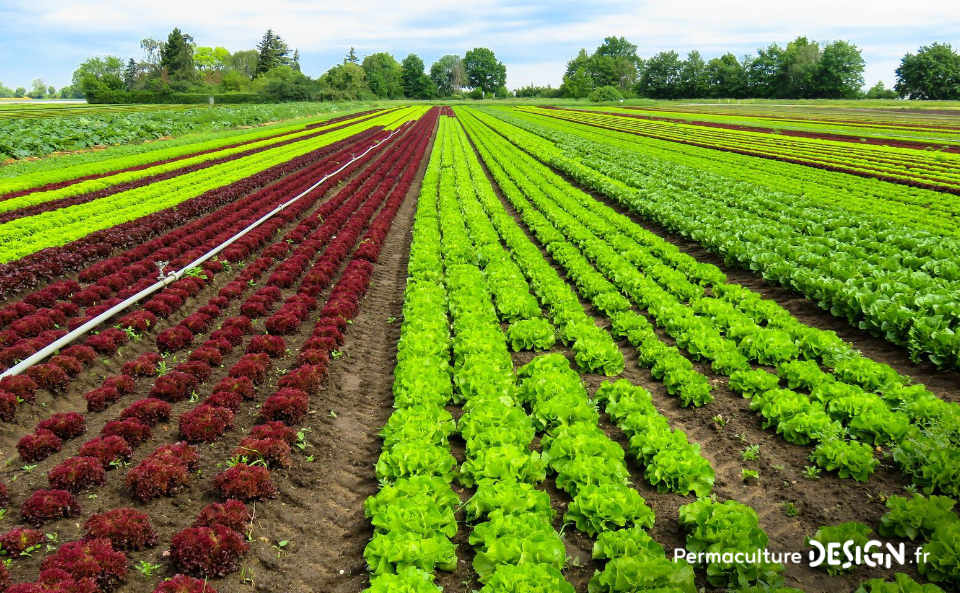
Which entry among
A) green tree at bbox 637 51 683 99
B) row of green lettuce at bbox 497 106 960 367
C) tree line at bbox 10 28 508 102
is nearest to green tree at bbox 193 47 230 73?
tree line at bbox 10 28 508 102

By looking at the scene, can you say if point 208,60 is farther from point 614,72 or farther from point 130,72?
point 614,72

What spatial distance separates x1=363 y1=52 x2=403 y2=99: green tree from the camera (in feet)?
538

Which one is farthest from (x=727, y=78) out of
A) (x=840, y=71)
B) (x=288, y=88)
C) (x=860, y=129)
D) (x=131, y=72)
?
(x=131, y=72)

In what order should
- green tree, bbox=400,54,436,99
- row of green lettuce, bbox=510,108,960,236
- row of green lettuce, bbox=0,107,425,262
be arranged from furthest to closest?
1. green tree, bbox=400,54,436,99
2. row of green lettuce, bbox=510,108,960,236
3. row of green lettuce, bbox=0,107,425,262

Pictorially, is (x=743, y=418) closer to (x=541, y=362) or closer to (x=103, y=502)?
(x=541, y=362)

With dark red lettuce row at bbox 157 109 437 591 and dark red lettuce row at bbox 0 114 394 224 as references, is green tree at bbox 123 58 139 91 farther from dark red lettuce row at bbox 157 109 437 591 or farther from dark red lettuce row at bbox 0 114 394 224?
dark red lettuce row at bbox 157 109 437 591

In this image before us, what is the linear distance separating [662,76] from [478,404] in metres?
164

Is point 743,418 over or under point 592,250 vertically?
under

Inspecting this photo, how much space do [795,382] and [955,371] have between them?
3.35 meters

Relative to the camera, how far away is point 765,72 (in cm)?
13538

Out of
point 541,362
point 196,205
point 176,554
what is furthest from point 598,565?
point 196,205

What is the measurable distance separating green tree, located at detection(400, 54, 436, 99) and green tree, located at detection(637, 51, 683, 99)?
76645 millimetres

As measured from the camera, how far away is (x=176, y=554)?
529cm

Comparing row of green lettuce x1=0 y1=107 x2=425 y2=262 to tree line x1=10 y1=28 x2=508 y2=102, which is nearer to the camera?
row of green lettuce x1=0 y1=107 x2=425 y2=262
